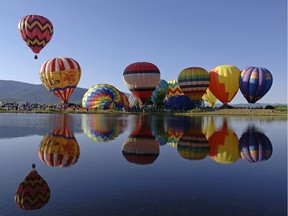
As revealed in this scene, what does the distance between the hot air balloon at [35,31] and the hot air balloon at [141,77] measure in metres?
15.1

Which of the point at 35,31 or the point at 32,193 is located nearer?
the point at 32,193

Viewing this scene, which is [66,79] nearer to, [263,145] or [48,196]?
[263,145]

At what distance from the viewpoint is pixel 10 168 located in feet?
40.6

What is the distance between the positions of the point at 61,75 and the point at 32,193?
48511 mm

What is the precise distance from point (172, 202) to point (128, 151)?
7881 millimetres

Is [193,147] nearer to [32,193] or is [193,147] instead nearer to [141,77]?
[32,193]

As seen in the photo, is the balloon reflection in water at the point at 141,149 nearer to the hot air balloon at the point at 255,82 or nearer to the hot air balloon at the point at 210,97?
the hot air balloon at the point at 255,82

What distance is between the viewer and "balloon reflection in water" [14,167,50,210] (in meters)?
8.28

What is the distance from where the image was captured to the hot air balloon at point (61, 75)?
183 ft

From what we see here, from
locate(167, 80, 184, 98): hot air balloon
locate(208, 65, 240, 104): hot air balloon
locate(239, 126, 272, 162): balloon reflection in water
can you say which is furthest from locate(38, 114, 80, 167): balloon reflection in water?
locate(167, 80, 184, 98): hot air balloon

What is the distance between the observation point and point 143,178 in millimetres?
10945

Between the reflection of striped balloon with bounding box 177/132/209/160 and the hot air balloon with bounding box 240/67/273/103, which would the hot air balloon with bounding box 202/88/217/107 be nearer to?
the hot air balloon with bounding box 240/67/273/103

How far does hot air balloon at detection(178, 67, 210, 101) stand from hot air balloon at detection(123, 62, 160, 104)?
600cm

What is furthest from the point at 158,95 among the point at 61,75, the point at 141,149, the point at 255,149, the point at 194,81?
the point at 141,149
